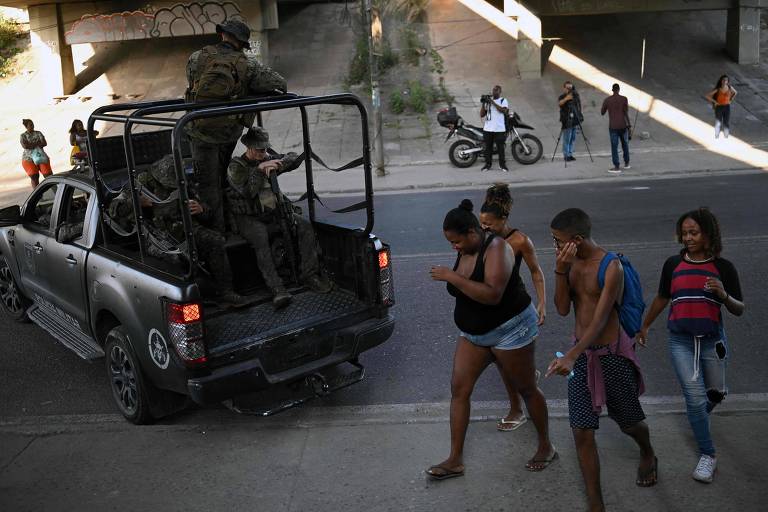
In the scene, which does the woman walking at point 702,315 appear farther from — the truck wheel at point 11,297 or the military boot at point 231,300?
the truck wheel at point 11,297

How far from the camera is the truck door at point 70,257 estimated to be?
5891 millimetres

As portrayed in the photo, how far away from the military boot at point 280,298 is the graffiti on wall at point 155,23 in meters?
19.3

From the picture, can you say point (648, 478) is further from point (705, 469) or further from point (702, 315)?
point (702, 315)

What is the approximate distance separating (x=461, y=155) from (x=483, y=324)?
12324mm

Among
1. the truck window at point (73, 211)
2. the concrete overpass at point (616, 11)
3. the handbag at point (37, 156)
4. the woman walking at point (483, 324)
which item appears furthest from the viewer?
the concrete overpass at point (616, 11)

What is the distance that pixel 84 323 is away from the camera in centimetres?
594

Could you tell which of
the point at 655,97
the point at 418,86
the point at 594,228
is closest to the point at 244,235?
the point at 594,228

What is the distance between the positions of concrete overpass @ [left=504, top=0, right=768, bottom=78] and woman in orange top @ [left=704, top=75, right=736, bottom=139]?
5869mm

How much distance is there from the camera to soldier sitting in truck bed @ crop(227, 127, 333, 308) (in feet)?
18.6

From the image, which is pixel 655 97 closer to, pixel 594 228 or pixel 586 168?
pixel 586 168

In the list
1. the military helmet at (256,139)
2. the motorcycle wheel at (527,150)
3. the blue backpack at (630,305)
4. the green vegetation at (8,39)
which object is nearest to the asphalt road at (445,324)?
the blue backpack at (630,305)

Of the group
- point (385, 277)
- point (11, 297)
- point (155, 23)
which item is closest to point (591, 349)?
point (385, 277)

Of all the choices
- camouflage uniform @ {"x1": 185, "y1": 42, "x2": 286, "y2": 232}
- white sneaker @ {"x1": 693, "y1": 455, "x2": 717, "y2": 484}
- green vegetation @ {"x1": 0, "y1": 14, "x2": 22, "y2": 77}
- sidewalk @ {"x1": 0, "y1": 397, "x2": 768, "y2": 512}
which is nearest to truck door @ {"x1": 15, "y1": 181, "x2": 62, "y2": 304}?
camouflage uniform @ {"x1": 185, "y1": 42, "x2": 286, "y2": 232}

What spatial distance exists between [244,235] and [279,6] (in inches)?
946
